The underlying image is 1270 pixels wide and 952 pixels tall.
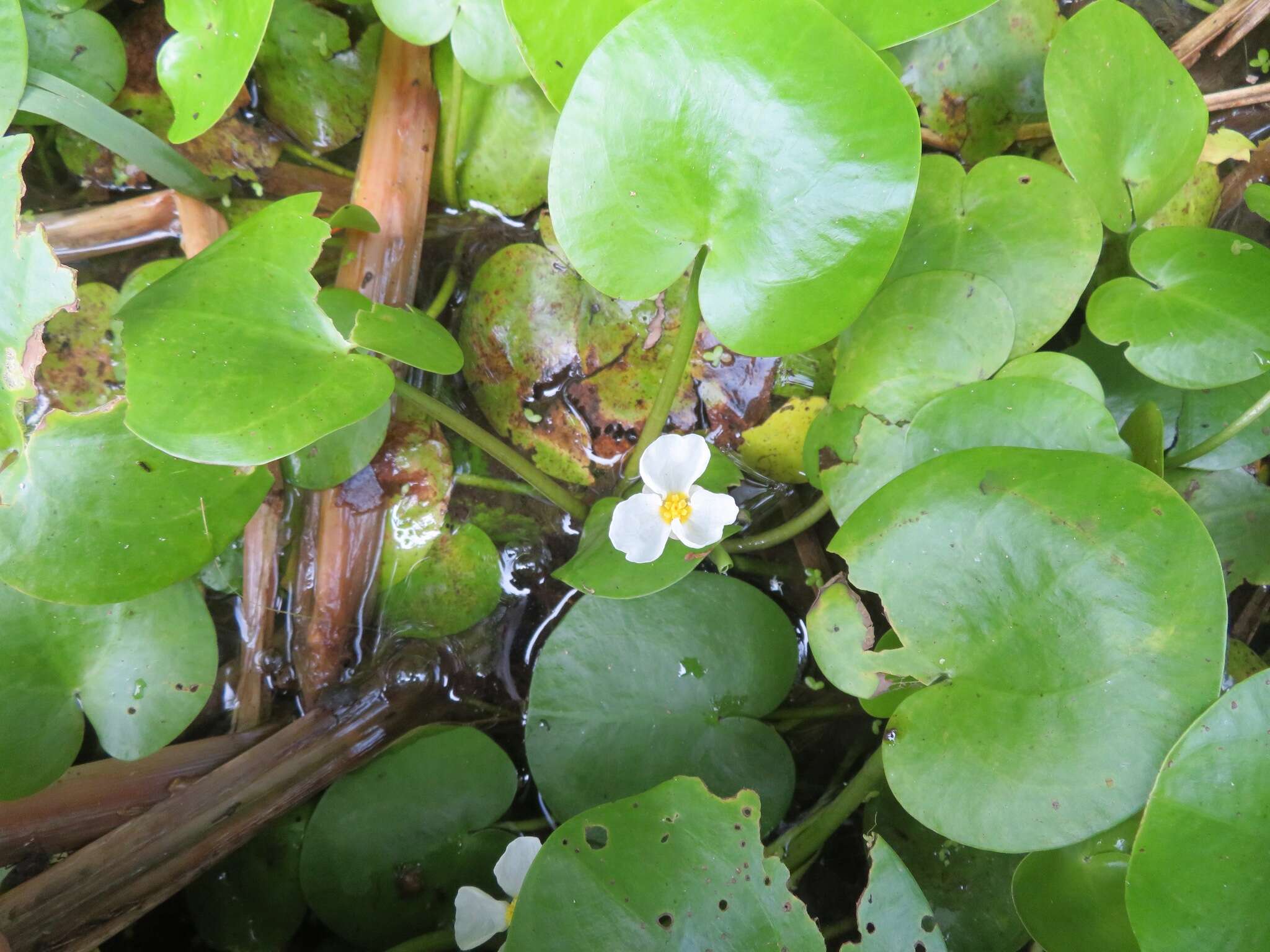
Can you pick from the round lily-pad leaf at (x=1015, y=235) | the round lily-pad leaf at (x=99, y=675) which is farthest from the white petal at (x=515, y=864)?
the round lily-pad leaf at (x=1015, y=235)

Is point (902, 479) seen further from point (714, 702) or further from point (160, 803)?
point (160, 803)

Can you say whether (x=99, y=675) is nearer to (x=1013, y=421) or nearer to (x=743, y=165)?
(x=743, y=165)

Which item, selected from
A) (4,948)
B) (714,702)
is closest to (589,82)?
(714,702)

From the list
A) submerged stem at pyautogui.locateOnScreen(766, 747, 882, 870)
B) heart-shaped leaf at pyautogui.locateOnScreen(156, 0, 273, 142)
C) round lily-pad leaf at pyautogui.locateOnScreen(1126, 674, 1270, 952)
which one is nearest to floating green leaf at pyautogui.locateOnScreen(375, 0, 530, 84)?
heart-shaped leaf at pyautogui.locateOnScreen(156, 0, 273, 142)

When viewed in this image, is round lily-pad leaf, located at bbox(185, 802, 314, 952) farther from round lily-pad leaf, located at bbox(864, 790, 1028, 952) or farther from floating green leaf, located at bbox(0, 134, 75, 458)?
round lily-pad leaf, located at bbox(864, 790, 1028, 952)

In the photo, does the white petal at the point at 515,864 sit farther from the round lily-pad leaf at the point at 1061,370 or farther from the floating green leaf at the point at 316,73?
the floating green leaf at the point at 316,73

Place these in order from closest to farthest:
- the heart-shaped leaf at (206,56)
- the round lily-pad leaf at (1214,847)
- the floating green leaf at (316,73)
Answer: the round lily-pad leaf at (1214,847) < the heart-shaped leaf at (206,56) < the floating green leaf at (316,73)
